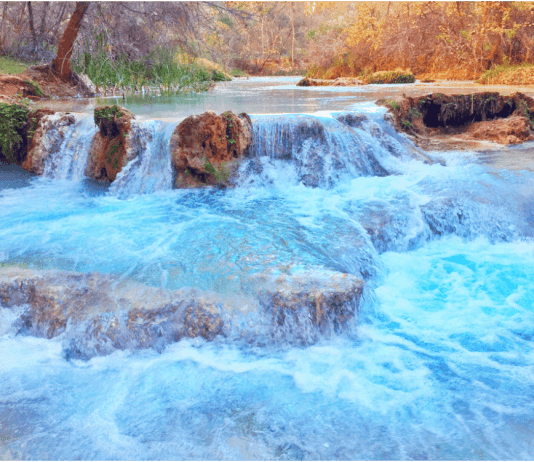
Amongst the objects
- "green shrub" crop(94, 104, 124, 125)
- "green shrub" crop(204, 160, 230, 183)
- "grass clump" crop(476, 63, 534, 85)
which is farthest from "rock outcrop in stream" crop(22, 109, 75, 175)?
"grass clump" crop(476, 63, 534, 85)

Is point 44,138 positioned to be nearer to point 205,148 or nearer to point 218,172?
point 205,148

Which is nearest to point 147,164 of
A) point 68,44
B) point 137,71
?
point 68,44

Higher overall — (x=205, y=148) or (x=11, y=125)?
(x=11, y=125)

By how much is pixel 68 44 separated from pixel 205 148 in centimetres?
664

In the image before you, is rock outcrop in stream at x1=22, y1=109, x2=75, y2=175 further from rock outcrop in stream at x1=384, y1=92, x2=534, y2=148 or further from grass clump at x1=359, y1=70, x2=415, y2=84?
grass clump at x1=359, y1=70, x2=415, y2=84

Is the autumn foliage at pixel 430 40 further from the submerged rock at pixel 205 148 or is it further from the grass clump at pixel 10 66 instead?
the grass clump at pixel 10 66

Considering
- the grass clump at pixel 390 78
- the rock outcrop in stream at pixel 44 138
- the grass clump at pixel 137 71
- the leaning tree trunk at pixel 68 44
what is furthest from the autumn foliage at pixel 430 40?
the rock outcrop in stream at pixel 44 138

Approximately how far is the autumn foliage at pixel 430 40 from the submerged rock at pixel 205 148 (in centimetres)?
1505

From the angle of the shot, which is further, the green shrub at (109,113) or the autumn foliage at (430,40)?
the autumn foliage at (430,40)

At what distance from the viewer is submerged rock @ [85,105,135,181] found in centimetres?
617

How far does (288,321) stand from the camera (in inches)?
120

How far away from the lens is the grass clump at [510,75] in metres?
15.0

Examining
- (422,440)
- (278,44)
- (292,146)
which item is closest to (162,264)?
(422,440)

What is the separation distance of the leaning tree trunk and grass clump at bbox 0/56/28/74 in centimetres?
93
